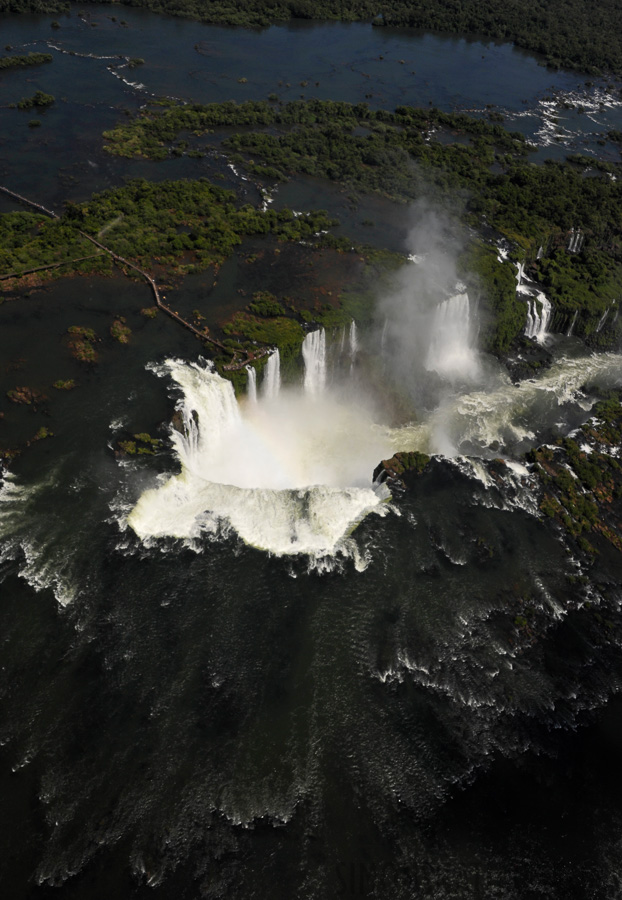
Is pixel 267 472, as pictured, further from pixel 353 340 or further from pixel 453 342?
pixel 453 342

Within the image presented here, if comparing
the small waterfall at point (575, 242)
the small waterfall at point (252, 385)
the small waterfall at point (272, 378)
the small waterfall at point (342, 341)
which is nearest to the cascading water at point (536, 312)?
the small waterfall at point (575, 242)

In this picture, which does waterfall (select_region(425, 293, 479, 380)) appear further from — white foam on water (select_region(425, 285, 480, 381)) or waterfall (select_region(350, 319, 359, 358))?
waterfall (select_region(350, 319, 359, 358))

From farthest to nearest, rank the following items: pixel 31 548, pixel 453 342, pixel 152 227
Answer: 1. pixel 152 227
2. pixel 453 342
3. pixel 31 548

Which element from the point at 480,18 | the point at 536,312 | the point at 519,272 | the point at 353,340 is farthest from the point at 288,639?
the point at 480,18

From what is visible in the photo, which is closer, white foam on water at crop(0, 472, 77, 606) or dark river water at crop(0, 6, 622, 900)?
dark river water at crop(0, 6, 622, 900)

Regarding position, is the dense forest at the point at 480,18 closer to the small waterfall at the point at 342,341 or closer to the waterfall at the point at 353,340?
the waterfall at the point at 353,340

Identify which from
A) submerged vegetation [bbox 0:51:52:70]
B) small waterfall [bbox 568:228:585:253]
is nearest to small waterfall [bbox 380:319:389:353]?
small waterfall [bbox 568:228:585:253]
